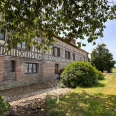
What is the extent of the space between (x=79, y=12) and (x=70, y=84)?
21.1 feet

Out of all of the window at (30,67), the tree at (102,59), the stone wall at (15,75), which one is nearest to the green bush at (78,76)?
the stone wall at (15,75)

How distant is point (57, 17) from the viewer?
677 centimetres

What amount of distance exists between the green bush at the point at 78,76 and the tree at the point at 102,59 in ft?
75.4

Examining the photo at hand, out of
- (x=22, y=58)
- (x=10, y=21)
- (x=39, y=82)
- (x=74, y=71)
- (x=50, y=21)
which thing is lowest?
(x=39, y=82)

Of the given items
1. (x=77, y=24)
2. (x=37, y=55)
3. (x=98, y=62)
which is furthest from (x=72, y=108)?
(x=98, y=62)

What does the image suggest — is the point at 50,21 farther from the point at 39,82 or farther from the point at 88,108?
the point at 39,82

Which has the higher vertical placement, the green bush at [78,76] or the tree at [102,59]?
the tree at [102,59]

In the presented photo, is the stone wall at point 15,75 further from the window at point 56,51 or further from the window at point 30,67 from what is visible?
the window at point 56,51

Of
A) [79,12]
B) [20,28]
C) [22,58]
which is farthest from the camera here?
[22,58]

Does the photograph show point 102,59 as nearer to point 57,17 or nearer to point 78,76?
point 78,76

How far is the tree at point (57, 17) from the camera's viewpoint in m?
5.40

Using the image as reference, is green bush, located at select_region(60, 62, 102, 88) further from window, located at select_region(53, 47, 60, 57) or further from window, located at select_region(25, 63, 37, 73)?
window, located at select_region(53, 47, 60, 57)

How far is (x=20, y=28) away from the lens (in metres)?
6.68

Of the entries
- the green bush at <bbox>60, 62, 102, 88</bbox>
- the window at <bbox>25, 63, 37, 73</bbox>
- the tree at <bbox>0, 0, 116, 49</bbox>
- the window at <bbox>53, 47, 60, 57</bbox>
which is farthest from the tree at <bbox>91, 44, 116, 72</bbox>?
the tree at <bbox>0, 0, 116, 49</bbox>
